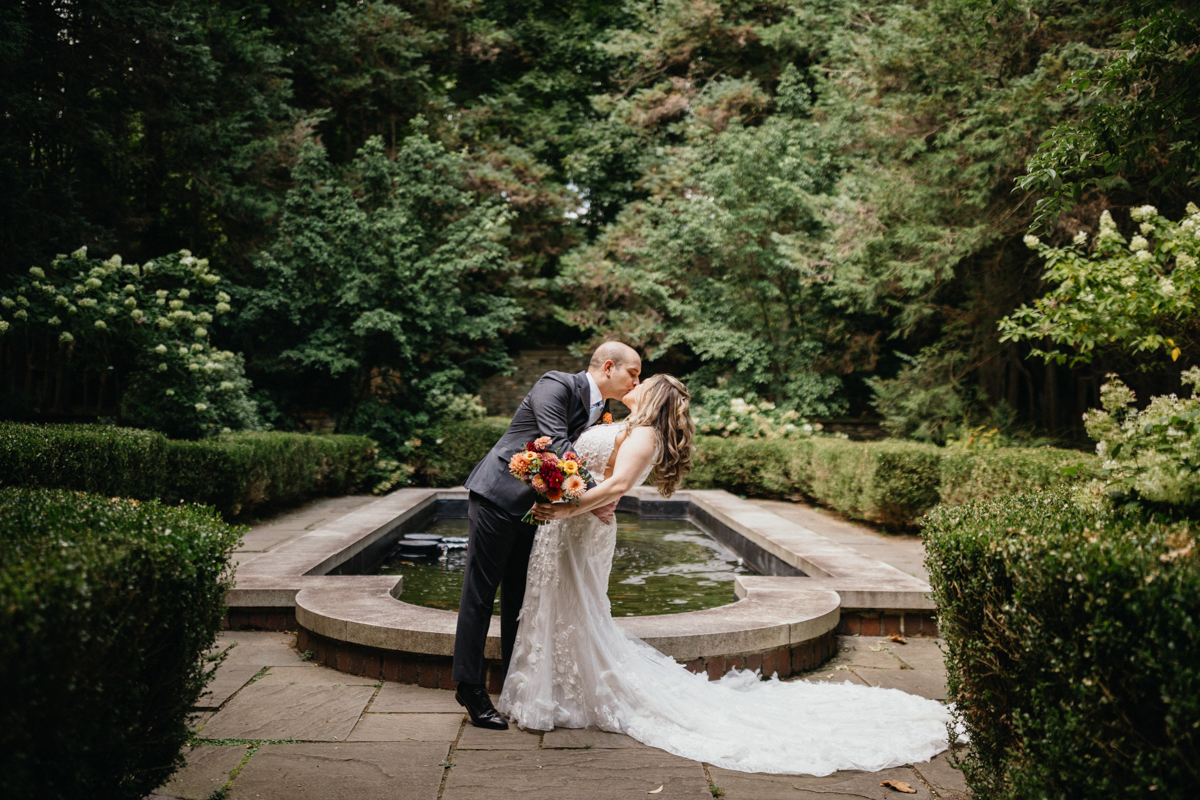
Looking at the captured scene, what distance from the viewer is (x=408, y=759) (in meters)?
2.93

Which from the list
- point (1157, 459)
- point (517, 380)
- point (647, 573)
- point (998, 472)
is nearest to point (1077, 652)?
point (1157, 459)

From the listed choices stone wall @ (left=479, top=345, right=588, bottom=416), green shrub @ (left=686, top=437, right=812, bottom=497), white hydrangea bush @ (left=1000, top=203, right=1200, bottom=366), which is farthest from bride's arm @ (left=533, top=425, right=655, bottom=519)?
stone wall @ (left=479, top=345, right=588, bottom=416)

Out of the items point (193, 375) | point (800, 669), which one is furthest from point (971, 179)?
point (193, 375)

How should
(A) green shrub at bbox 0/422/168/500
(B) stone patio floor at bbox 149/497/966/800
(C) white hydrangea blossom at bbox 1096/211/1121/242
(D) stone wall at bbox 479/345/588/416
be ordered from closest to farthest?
(B) stone patio floor at bbox 149/497/966/800 < (A) green shrub at bbox 0/422/168/500 < (C) white hydrangea blossom at bbox 1096/211/1121/242 < (D) stone wall at bbox 479/345/588/416

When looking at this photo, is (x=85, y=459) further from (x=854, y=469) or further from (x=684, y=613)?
(x=854, y=469)

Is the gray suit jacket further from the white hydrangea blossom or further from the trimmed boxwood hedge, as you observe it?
the white hydrangea blossom

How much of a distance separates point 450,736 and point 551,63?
20526mm

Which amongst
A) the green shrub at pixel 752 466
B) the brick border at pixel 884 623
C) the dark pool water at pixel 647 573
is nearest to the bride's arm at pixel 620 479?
the dark pool water at pixel 647 573

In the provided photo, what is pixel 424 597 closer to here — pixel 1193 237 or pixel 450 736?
pixel 450 736

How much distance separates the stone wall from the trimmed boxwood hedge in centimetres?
849

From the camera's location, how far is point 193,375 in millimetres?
9305

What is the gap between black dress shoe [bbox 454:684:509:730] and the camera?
3275 millimetres

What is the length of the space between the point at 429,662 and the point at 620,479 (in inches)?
56.6

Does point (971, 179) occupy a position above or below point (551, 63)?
below
